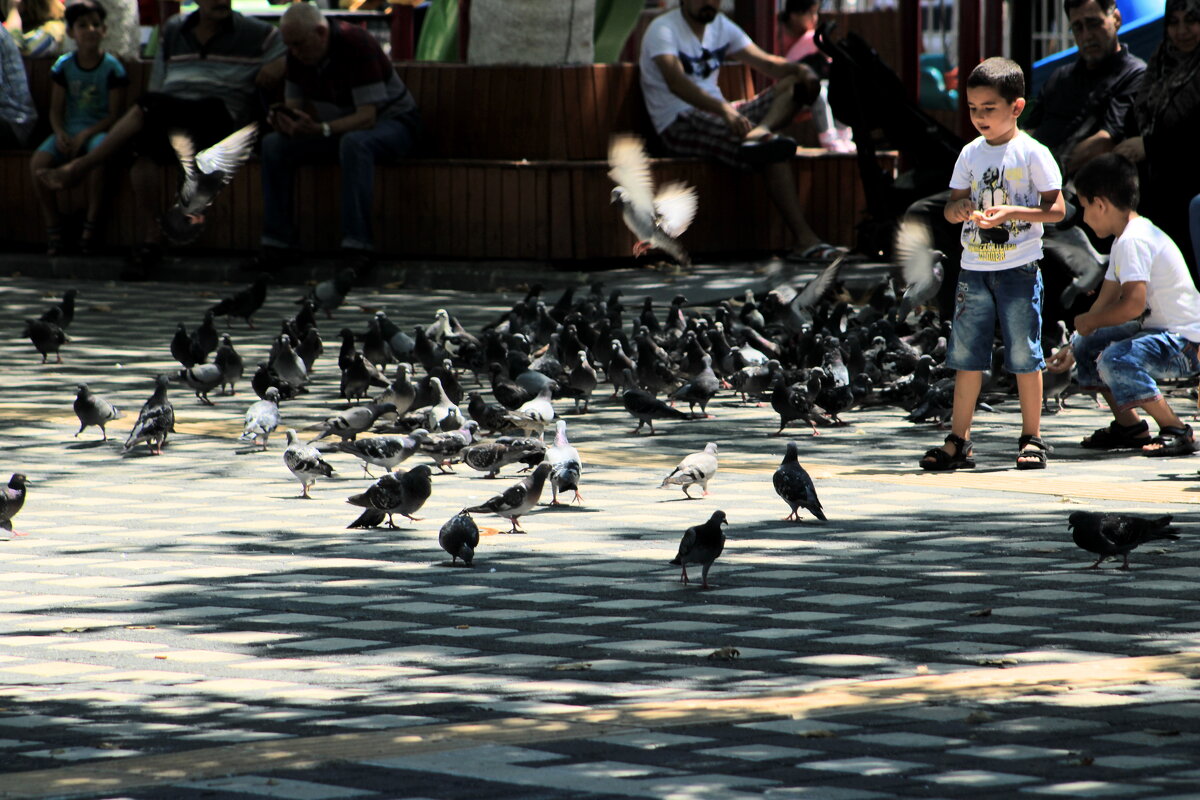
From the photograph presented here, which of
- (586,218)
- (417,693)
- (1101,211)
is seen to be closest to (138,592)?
(417,693)

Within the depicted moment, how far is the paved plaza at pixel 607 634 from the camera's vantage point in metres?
5.08

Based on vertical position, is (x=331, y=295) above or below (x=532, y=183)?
below

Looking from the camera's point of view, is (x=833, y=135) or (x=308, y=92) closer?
(x=308, y=92)

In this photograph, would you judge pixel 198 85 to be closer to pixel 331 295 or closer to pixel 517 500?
pixel 331 295

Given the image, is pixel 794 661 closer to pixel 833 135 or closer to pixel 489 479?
pixel 489 479

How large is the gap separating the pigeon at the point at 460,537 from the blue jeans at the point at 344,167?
37.2 ft

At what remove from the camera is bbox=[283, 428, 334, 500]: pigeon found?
960 cm

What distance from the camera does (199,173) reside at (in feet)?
62.9

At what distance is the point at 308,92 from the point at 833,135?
545 cm

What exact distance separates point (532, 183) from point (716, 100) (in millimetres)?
1878

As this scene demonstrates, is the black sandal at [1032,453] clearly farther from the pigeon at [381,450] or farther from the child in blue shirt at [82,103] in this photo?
the child in blue shirt at [82,103]

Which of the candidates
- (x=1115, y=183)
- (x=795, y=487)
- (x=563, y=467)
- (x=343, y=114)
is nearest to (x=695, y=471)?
(x=563, y=467)

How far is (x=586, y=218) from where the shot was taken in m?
19.0

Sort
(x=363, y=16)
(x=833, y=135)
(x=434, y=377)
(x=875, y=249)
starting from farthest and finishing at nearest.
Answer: (x=363, y=16)
(x=833, y=135)
(x=875, y=249)
(x=434, y=377)
